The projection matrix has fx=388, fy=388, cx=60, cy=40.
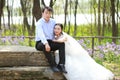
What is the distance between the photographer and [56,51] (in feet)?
21.5

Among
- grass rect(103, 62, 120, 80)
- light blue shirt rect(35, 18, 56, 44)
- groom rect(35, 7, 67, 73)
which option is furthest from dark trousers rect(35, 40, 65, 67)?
grass rect(103, 62, 120, 80)

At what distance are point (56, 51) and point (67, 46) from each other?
23 centimetres

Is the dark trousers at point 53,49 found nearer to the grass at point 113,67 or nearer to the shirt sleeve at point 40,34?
the shirt sleeve at point 40,34

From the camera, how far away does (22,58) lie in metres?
6.52

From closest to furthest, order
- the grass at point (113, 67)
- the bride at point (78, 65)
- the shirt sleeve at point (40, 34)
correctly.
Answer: the shirt sleeve at point (40, 34) → the bride at point (78, 65) → the grass at point (113, 67)

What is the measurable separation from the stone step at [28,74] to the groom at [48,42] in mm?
126

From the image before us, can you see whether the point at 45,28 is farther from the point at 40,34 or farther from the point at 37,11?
the point at 37,11

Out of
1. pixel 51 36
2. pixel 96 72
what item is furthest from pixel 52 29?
pixel 96 72

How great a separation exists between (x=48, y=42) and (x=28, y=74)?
0.62 metres

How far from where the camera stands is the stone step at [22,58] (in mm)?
6484

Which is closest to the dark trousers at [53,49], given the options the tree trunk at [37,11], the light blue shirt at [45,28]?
the light blue shirt at [45,28]

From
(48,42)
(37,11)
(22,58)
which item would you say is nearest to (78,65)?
(48,42)

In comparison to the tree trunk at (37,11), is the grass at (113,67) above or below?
below

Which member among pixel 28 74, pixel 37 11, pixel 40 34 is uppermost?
pixel 37 11
